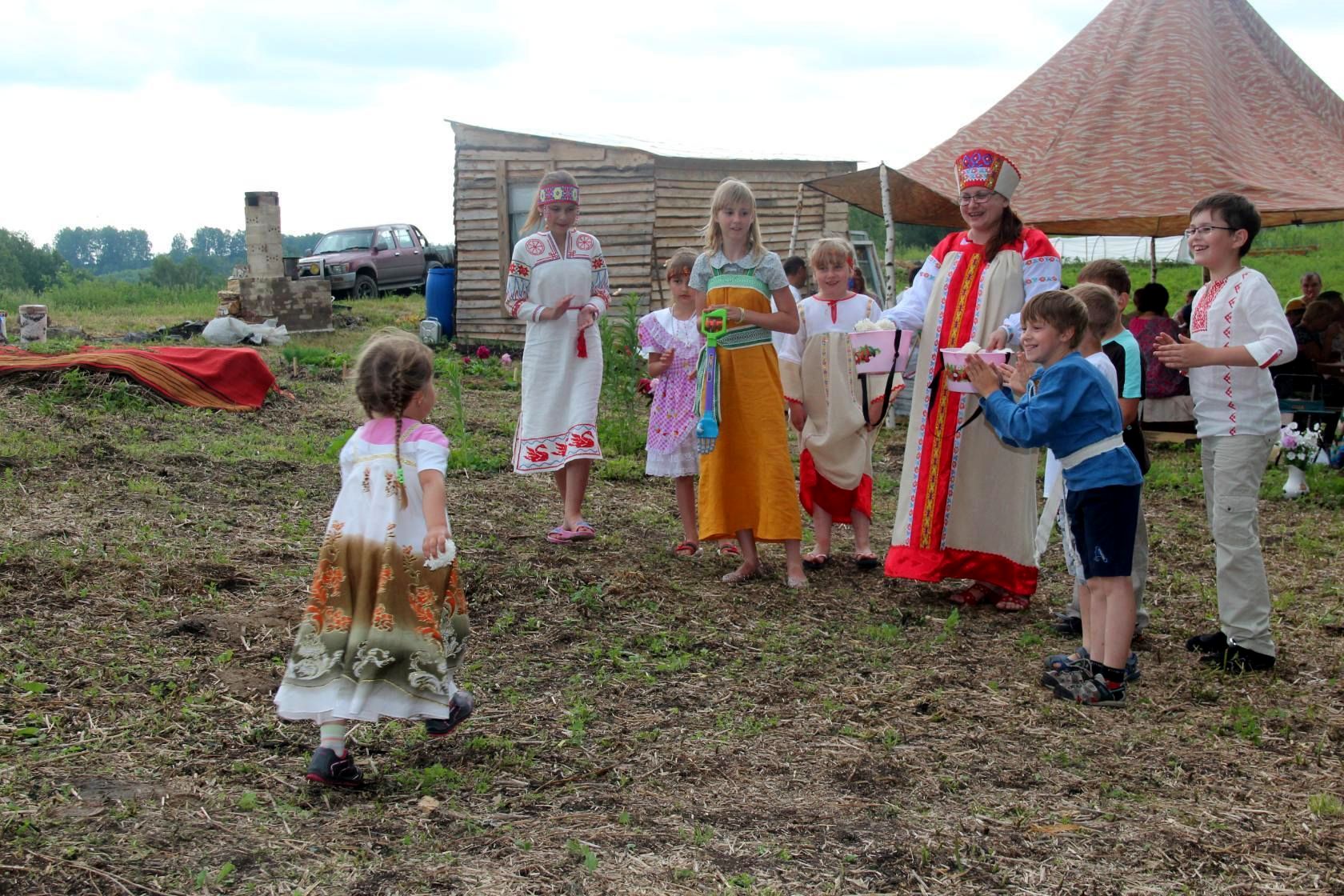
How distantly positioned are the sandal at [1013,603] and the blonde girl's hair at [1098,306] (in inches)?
53.4

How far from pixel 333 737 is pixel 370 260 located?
21091mm

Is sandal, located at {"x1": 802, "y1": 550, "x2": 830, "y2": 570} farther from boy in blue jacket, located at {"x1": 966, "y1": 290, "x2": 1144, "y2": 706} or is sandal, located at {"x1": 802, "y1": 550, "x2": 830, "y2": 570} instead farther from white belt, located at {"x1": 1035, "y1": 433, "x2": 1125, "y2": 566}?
boy in blue jacket, located at {"x1": 966, "y1": 290, "x2": 1144, "y2": 706}

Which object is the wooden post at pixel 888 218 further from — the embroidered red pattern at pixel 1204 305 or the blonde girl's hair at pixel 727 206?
the embroidered red pattern at pixel 1204 305

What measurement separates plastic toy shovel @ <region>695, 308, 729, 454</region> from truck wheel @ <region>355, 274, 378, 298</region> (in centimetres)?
1880

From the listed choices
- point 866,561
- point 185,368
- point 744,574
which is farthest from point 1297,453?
point 185,368

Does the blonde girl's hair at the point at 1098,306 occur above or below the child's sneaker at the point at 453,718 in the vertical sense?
above

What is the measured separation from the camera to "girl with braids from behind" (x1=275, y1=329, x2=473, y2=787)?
3.23 meters

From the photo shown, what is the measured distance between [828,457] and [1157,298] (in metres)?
4.51

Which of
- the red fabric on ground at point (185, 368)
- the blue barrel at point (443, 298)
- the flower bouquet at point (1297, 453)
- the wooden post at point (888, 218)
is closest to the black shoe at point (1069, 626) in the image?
the flower bouquet at point (1297, 453)

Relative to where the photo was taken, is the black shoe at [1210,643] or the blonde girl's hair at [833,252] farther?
the blonde girl's hair at [833,252]

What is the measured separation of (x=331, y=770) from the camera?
3.22m

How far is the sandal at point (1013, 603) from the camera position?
17.3ft

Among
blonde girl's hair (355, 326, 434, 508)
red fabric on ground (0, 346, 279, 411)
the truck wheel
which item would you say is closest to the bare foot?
blonde girl's hair (355, 326, 434, 508)

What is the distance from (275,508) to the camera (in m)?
6.62
